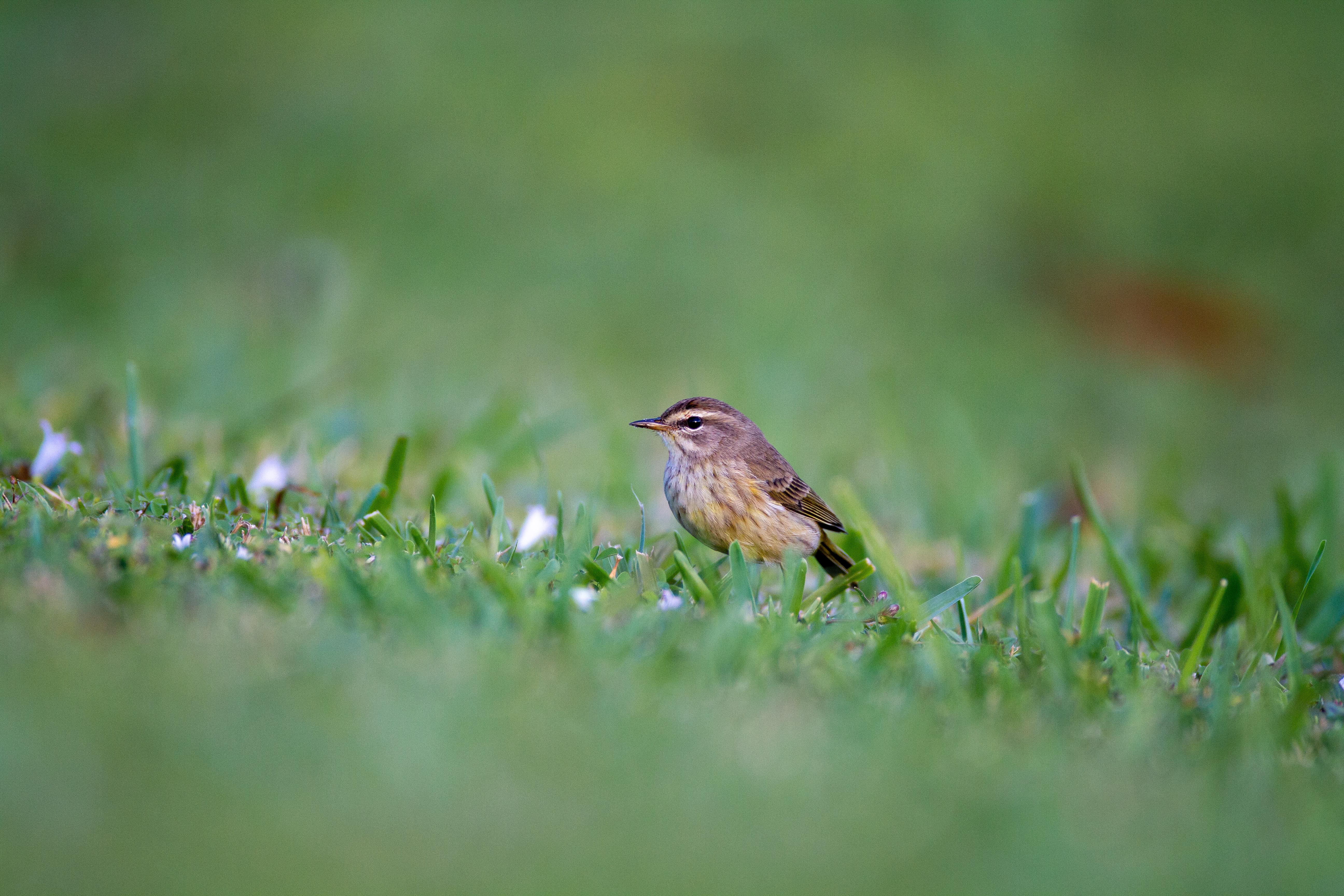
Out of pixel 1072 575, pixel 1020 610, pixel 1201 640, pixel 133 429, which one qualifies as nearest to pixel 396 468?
pixel 133 429

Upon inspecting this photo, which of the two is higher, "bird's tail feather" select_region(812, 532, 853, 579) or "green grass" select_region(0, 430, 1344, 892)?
"bird's tail feather" select_region(812, 532, 853, 579)

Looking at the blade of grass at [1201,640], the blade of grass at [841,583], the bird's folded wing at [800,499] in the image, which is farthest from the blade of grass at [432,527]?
the blade of grass at [1201,640]

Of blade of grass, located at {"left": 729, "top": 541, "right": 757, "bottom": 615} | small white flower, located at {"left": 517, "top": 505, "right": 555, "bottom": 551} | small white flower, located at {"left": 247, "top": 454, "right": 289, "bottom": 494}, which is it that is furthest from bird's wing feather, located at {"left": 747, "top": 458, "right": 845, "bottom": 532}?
small white flower, located at {"left": 247, "top": 454, "right": 289, "bottom": 494}

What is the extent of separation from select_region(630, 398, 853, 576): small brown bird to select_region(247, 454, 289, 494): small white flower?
1.41m

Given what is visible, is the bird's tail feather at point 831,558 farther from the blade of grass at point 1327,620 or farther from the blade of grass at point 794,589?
the blade of grass at point 1327,620

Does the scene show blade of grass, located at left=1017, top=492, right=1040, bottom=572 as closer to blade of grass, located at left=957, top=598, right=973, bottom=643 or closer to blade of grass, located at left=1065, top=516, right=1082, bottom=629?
blade of grass, located at left=1065, top=516, right=1082, bottom=629

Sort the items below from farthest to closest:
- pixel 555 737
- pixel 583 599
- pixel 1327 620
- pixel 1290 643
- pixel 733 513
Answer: pixel 1327 620 < pixel 733 513 < pixel 1290 643 < pixel 583 599 < pixel 555 737

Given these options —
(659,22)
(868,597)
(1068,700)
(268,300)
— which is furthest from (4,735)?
(659,22)

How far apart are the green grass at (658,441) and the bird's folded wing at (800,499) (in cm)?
30

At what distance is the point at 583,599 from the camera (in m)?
3.57

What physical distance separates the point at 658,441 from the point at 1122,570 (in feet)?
11.2

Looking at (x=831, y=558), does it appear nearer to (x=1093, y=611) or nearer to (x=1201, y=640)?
(x=1093, y=611)

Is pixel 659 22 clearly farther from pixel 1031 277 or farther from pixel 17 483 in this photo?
pixel 17 483

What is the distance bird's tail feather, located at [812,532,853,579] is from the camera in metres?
5.28
